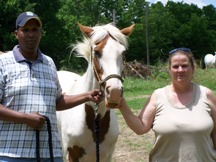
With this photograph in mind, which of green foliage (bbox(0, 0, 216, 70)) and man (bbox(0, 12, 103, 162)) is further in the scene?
green foliage (bbox(0, 0, 216, 70))

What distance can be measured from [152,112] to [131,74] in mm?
19842

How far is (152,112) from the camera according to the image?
2.91 metres

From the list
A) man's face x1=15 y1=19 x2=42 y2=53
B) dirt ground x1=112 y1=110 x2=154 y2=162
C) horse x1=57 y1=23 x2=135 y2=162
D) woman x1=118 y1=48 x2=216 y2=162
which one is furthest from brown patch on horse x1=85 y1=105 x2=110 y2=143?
dirt ground x1=112 y1=110 x2=154 y2=162

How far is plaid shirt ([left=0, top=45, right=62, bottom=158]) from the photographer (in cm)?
262

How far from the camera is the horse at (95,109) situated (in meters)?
3.24

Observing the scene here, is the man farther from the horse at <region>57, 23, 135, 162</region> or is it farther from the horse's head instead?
the horse at <region>57, 23, 135, 162</region>

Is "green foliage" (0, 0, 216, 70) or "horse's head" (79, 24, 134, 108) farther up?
"green foliage" (0, 0, 216, 70)

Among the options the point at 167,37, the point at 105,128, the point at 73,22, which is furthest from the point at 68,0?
the point at 105,128

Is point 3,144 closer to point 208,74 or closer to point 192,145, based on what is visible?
point 192,145

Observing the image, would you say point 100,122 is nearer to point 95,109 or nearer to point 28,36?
point 95,109

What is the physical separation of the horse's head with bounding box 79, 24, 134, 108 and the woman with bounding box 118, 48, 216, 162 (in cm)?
12

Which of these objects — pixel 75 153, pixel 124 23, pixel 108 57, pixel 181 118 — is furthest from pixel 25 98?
pixel 124 23

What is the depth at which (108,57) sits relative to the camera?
3.19 metres

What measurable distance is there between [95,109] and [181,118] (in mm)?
1141
